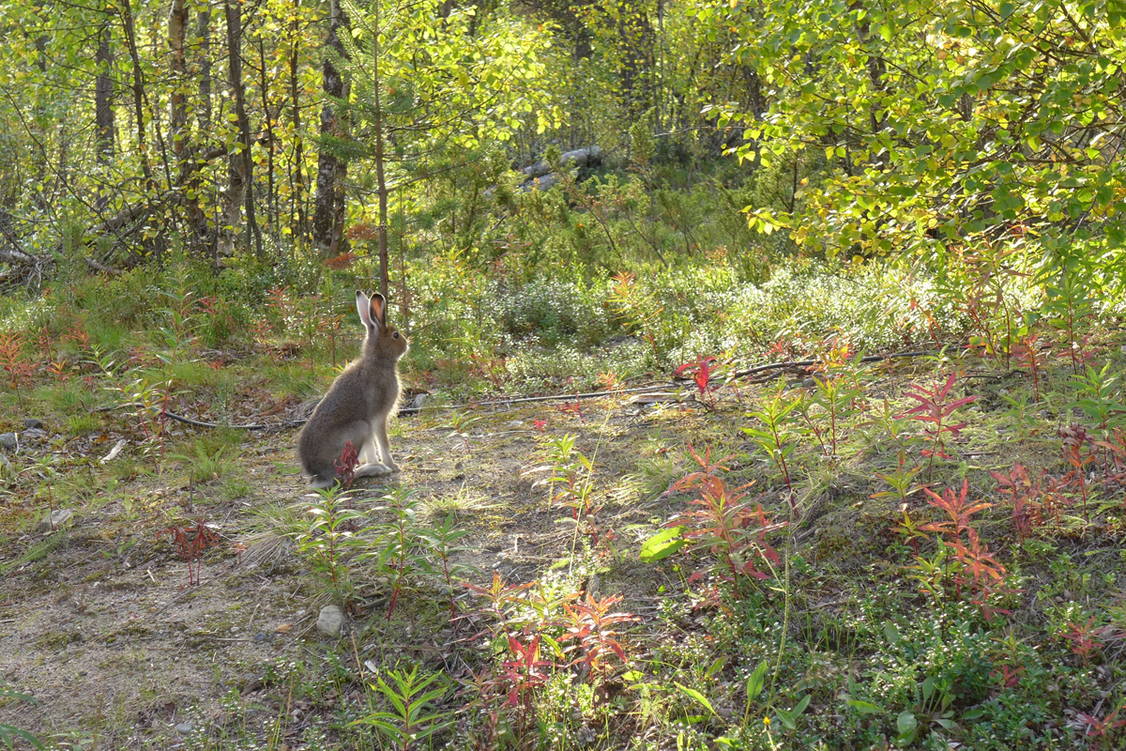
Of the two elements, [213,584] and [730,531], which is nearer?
[730,531]

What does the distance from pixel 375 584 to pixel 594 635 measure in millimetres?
1350

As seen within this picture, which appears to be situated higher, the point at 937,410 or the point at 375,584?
the point at 937,410

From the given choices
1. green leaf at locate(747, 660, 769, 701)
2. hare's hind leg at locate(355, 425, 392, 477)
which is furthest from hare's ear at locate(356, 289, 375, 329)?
green leaf at locate(747, 660, 769, 701)

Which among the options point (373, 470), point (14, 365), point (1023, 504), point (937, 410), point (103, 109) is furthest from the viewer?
point (103, 109)

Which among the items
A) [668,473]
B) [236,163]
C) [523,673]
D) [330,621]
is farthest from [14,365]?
[236,163]

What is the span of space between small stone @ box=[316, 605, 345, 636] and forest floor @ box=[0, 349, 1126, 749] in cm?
4

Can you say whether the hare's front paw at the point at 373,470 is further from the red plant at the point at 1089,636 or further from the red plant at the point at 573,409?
the red plant at the point at 1089,636

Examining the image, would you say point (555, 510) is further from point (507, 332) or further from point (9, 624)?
point (507, 332)

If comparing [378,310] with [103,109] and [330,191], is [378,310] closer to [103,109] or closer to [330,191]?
[330,191]

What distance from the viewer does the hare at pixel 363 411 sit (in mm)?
5336

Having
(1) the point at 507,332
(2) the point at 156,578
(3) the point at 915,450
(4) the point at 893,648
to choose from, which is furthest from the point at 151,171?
(4) the point at 893,648

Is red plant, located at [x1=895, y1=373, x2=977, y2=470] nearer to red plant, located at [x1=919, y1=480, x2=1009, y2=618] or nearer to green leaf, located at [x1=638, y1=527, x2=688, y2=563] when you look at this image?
red plant, located at [x1=919, y1=480, x2=1009, y2=618]

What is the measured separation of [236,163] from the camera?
12242mm

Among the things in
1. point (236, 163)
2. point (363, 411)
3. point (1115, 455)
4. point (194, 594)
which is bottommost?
point (194, 594)
